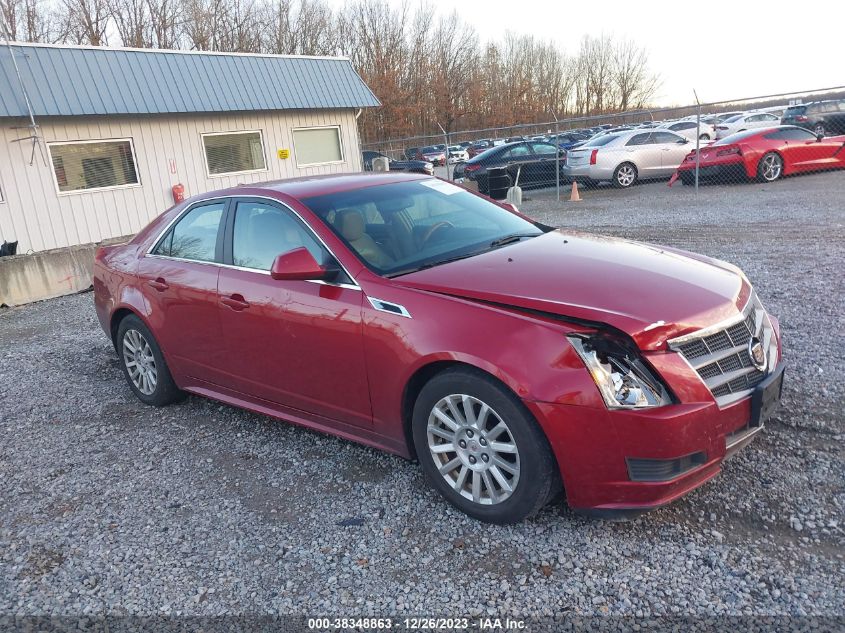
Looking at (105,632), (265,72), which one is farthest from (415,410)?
(265,72)

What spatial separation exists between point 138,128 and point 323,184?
36.3ft

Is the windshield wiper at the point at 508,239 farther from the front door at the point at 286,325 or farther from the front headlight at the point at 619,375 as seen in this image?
the front headlight at the point at 619,375

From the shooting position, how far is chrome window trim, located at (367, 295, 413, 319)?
3.32 meters

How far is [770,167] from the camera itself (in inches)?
625

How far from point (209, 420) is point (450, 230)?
7.46 ft

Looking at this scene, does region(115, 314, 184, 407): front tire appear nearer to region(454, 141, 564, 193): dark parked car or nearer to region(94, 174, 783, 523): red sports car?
region(94, 174, 783, 523): red sports car

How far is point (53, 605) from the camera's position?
2959 millimetres

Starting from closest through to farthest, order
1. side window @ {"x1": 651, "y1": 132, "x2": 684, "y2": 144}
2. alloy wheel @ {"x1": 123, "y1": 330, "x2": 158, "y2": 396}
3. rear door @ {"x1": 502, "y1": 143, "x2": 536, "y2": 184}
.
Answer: alloy wheel @ {"x1": 123, "y1": 330, "x2": 158, "y2": 396} < side window @ {"x1": 651, "y1": 132, "x2": 684, "y2": 144} < rear door @ {"x1": 502, "y1": 143, "x2": 536, "y2": 184}

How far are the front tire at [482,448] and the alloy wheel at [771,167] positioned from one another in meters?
15.2

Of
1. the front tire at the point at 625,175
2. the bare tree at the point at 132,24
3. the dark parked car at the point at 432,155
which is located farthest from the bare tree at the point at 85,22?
the front tire at the point at 625,175

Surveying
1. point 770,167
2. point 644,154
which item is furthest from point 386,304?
point 644,154

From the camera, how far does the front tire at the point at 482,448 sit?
2.96 metres

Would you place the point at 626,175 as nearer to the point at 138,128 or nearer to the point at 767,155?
the point at 767,155

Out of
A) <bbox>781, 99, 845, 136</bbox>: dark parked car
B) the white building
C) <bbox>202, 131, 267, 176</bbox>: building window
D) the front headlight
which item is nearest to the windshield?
the front headlight
